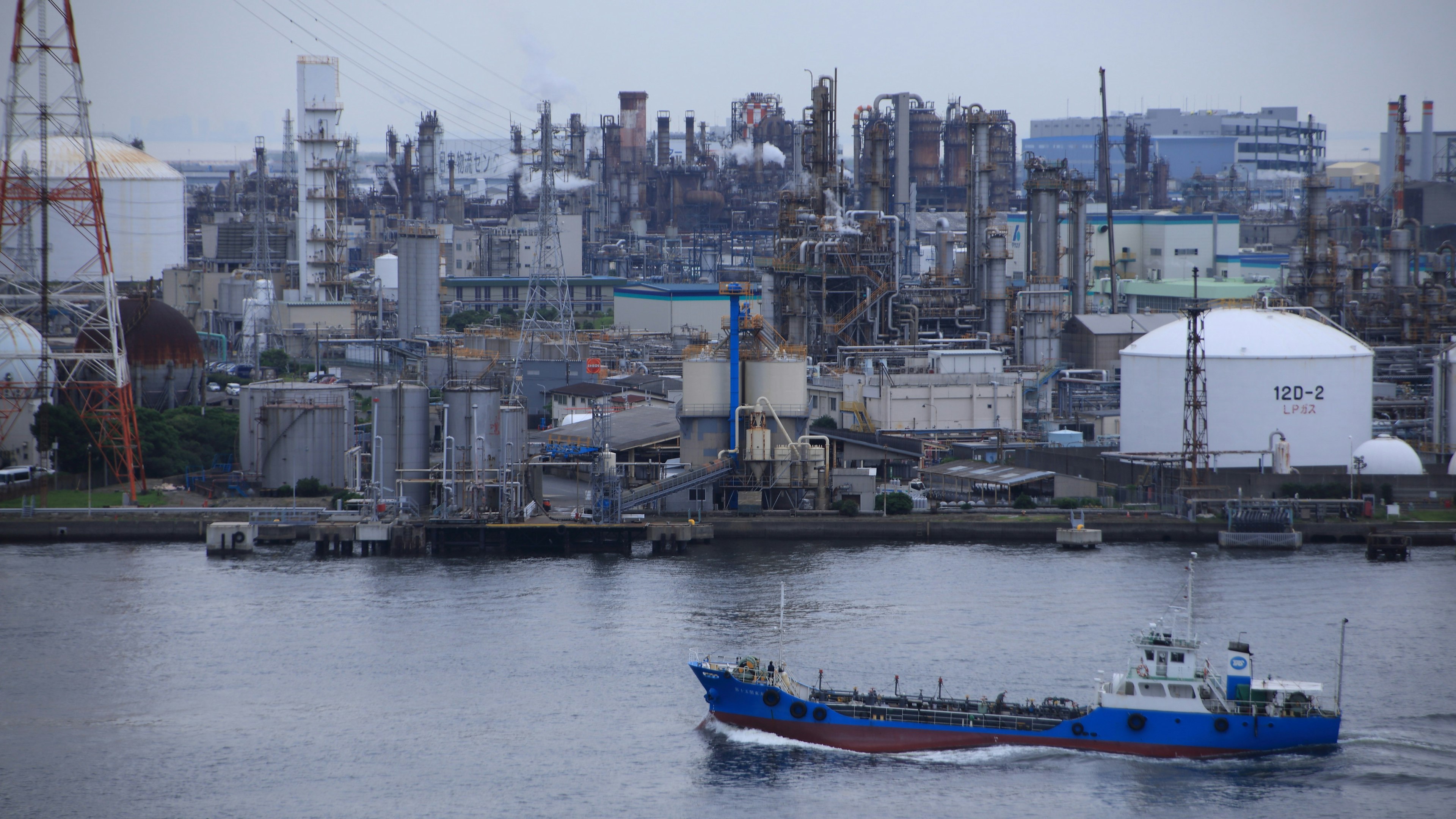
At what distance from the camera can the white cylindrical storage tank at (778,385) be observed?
102 feet

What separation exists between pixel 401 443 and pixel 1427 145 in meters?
68.8

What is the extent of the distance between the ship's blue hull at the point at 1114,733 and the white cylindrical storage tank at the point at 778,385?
44.0ft

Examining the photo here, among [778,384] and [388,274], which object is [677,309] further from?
[778,384]

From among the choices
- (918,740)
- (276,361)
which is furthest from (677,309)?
(918,740)

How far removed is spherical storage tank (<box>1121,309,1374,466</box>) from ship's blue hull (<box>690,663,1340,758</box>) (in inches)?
580

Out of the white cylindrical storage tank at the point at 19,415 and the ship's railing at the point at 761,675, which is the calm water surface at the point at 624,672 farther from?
the white cylindrical storage tank at the point at 19,415

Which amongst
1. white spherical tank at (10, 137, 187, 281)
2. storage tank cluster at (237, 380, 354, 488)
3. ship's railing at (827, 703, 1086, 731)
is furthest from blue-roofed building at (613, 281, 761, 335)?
ship's railing at (827, 703, 1086, 731)

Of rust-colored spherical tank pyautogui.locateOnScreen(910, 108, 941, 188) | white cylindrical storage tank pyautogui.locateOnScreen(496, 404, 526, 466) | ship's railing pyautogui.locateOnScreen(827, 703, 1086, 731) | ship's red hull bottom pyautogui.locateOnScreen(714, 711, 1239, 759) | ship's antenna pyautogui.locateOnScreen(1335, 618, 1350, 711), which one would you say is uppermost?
rust-colored spherical tank pyautogui.locateOnScreen(910, 108, 941, 188)

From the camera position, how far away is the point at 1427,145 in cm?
8281

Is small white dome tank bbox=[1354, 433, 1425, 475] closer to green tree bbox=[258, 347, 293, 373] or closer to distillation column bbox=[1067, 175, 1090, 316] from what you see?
distillation column bbox=[1067, 175, 1090, 316]

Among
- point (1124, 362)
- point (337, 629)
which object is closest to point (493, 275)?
point (1124, 362)

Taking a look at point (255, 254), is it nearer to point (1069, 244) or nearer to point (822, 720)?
point (1069, 244)

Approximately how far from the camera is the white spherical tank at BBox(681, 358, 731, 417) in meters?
30.9

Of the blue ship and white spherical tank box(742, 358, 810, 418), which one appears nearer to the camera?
the blue ship
